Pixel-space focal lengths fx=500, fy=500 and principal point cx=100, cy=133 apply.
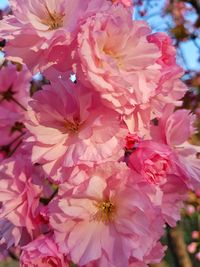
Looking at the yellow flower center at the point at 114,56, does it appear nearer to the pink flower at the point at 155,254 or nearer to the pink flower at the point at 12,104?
the pink flower at the point at 155,254

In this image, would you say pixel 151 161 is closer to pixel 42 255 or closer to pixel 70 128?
pixel 70 128

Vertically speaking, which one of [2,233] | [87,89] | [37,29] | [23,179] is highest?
[37,29]

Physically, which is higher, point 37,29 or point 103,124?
point 37,29

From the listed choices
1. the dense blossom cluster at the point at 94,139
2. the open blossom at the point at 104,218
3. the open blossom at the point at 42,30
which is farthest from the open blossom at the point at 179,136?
the open blossom at the point at 42,30

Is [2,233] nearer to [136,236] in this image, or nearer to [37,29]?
[136,236]

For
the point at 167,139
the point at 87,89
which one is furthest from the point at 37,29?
the point at 167,139

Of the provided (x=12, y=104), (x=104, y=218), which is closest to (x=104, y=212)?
(x=104, y=218)

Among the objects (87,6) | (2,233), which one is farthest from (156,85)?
(2,233)

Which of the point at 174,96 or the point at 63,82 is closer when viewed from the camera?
the point at 63,82

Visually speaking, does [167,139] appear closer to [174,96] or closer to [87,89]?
[174,96]
